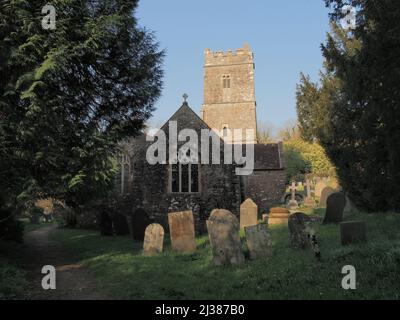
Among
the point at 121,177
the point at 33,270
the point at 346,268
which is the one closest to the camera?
the point at 346,268

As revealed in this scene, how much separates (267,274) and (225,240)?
1.77 meters

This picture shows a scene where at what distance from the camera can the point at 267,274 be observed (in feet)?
25.1

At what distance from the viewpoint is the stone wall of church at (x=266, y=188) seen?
101ft

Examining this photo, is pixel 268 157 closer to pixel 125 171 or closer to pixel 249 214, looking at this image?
pixel 125 171

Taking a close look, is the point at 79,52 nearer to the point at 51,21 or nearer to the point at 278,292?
the point at 51,21

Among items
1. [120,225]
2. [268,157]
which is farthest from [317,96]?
[120,225]

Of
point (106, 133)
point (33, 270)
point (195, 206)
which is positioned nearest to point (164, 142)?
point (195, 206)

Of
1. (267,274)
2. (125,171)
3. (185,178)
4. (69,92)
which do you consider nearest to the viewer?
(267,274)

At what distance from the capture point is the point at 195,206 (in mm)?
20062

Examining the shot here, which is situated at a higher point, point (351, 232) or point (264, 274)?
point (351, 232)

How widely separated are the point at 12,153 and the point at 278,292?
697 centimetres

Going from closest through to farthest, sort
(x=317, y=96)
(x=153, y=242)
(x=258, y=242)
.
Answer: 1. (x=258, y=242)
2. (x=153, y=242)
3. (x=317, y=96)

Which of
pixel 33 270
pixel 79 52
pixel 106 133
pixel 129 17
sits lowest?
pixel 33 270

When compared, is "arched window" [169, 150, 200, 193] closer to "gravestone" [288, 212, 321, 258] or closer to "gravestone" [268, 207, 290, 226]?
"gravestone" [268, 207, 290, 226]
